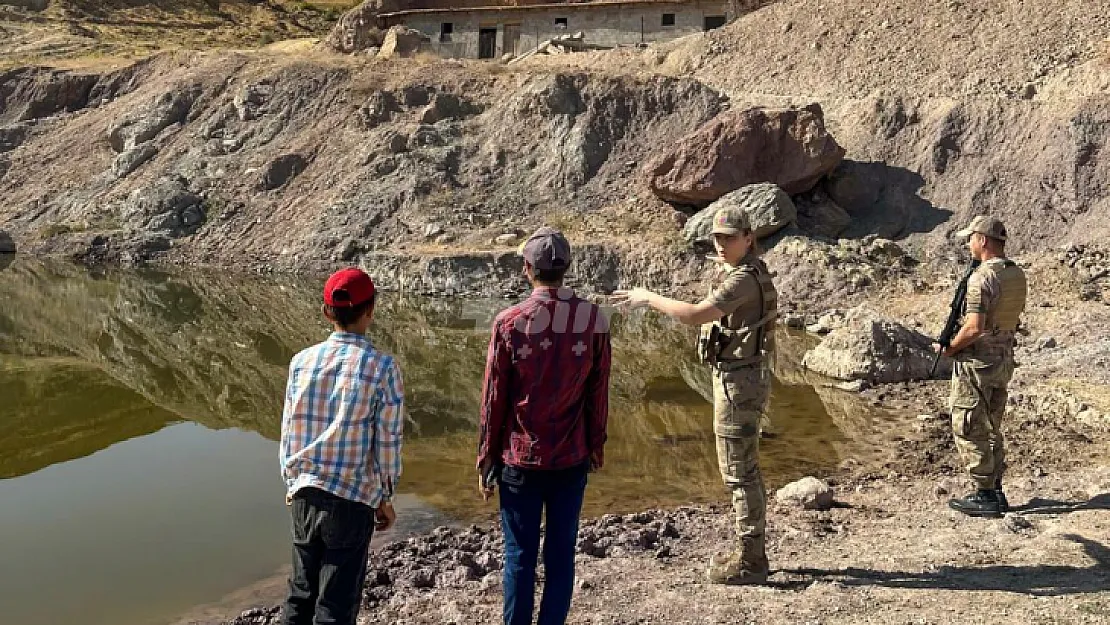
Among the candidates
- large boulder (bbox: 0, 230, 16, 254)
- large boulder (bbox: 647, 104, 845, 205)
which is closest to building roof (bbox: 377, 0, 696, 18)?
large boulder (bbox: 647, 104, 845, 205)

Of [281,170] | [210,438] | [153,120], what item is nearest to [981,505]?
[210,438]

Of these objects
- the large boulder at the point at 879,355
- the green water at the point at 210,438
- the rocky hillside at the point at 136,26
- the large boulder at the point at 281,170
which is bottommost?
the green water at the point at 210,438

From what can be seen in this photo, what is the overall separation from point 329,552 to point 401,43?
30.6 meters

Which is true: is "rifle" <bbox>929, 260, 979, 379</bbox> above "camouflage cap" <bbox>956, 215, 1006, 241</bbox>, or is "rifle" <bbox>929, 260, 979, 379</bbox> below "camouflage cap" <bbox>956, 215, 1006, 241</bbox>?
below

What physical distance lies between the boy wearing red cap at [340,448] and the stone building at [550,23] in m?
28.9

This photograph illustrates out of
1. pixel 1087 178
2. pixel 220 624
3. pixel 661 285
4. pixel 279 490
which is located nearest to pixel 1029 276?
pixel 1087 178

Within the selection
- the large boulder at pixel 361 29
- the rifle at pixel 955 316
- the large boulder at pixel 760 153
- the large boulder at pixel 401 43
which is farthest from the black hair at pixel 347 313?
the large boulder at pixel 361 29

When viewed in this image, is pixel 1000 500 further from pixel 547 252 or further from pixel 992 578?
pixel 547 252

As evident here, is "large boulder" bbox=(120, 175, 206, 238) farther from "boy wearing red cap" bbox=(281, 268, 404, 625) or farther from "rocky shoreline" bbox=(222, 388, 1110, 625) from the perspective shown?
"boy wearing red cap" bbox=(281, 268, 404, 625)

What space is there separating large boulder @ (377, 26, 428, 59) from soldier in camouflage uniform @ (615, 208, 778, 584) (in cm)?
2875

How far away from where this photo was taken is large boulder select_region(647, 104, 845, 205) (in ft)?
68.4

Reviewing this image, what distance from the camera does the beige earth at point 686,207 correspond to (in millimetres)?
8148

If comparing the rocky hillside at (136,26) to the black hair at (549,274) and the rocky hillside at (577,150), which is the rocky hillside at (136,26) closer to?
the rocky hillside at (577,150)

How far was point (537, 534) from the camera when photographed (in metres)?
4.10
